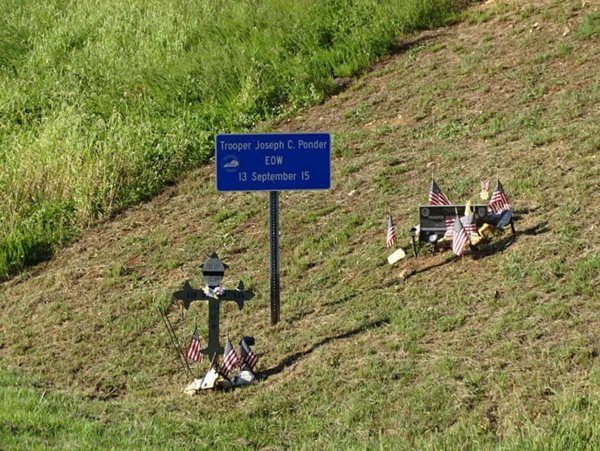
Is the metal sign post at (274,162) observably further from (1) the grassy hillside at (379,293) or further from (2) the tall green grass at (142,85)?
(2) the tall green grass at (142,85)

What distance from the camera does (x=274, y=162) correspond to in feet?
28.2

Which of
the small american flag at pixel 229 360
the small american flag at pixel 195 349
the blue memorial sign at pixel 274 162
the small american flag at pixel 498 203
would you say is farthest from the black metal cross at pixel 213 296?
the small american flag at pixel 498 203

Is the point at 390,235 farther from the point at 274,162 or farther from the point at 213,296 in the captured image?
the point at 213,296

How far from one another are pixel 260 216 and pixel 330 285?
2.22m

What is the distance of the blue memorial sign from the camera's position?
8.48 metres

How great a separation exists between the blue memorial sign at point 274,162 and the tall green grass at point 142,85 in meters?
4.02

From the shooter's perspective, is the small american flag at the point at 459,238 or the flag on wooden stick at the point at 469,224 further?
the flag on wooden stick at the point at 469,224

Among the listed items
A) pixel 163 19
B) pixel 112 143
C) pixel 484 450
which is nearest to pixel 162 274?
pixel 112 143

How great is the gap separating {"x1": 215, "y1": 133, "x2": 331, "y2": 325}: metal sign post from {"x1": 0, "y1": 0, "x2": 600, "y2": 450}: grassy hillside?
3.45ft

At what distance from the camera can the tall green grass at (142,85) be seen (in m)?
12.8

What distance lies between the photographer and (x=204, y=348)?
8.25 meters

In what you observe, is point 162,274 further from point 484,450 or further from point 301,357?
point 484,450

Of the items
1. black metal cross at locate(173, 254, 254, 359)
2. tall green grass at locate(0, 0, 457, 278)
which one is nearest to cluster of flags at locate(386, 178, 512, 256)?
black metal cross at locate(173, 254, 254, 359)

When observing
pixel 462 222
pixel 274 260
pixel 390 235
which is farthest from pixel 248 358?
pixel 462 222
